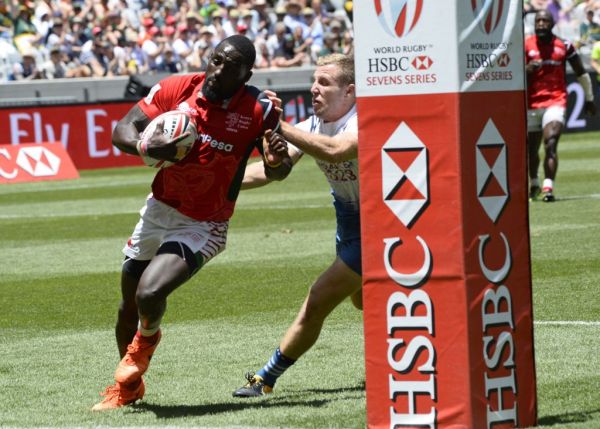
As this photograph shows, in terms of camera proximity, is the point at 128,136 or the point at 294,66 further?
the point at 294,66

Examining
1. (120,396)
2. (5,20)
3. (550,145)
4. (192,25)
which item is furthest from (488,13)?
(192,25)

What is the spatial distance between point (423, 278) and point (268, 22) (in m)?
32.6

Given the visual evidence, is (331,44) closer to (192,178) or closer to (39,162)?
(39,162)

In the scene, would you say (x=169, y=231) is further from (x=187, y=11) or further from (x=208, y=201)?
(x=187, y=11)

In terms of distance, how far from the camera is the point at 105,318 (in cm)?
1132

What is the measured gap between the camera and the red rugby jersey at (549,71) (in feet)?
64.4

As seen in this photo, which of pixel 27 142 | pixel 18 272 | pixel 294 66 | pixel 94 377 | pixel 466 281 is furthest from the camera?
pixel 294 66

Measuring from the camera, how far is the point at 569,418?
658cm

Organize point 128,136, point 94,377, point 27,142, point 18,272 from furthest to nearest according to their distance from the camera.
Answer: point 27,142 → point 18,272 → point 94,377 → point 128,136

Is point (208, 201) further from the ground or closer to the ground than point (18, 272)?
further from the ground

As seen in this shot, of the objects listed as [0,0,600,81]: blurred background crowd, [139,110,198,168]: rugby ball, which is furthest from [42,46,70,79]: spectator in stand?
[139,110,198,168]: rugby ball

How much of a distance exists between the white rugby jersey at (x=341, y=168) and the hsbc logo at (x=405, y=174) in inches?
65.0

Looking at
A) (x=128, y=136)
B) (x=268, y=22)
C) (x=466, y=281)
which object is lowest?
(x=466, y=281)

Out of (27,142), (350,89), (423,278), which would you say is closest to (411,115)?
(423,278)
